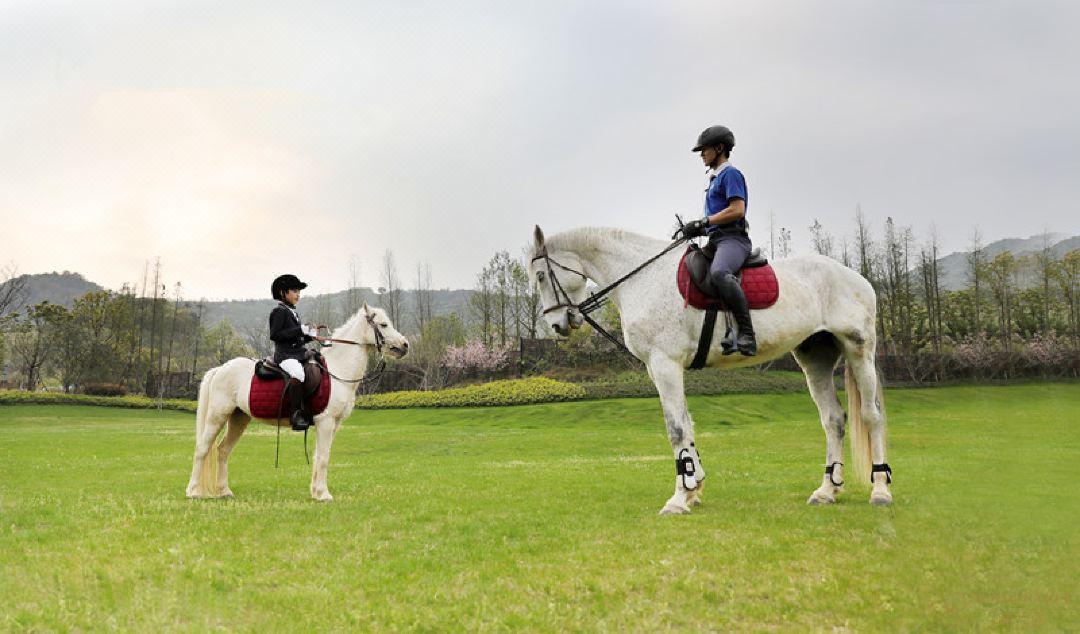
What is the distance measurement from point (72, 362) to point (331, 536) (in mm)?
58459

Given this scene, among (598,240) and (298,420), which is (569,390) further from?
(598,240)

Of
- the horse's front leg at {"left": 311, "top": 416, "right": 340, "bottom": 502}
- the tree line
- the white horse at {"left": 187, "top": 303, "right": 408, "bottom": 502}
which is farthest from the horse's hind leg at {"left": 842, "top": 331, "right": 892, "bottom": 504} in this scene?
the tree line

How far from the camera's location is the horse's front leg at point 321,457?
920cm

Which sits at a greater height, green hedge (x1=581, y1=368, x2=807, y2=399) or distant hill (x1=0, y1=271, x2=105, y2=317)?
distant hill (x1=0, y1=271, x2=105, y2=317)

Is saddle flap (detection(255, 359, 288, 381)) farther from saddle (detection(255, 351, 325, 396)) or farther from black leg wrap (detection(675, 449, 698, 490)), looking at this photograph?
black leg wrap (detection(675, 449, 698, 490))

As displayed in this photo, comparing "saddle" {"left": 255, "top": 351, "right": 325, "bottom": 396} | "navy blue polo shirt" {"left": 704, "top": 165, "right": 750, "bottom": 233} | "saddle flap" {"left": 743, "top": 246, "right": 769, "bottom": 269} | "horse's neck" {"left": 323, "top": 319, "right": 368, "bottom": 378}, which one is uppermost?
"navy blue polo shirt" {"left": 704, "top": 165, "right": 750, "bottom": 233}

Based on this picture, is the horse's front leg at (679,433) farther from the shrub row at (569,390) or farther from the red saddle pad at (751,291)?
the shrub row at (569,390)

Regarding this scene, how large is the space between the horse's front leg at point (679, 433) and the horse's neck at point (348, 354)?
4.24 metres

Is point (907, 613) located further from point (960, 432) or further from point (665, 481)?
point (960, 432)

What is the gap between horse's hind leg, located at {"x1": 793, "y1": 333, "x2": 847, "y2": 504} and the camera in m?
8.29

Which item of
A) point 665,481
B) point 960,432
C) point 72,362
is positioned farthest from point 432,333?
A: point 665,481

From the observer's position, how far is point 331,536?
646cm

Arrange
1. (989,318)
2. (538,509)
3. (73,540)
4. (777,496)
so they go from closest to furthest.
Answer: (73,540) → (538,509) → (777,496) → (989,318)

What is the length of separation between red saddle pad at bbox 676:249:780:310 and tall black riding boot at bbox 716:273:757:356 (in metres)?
0.15
